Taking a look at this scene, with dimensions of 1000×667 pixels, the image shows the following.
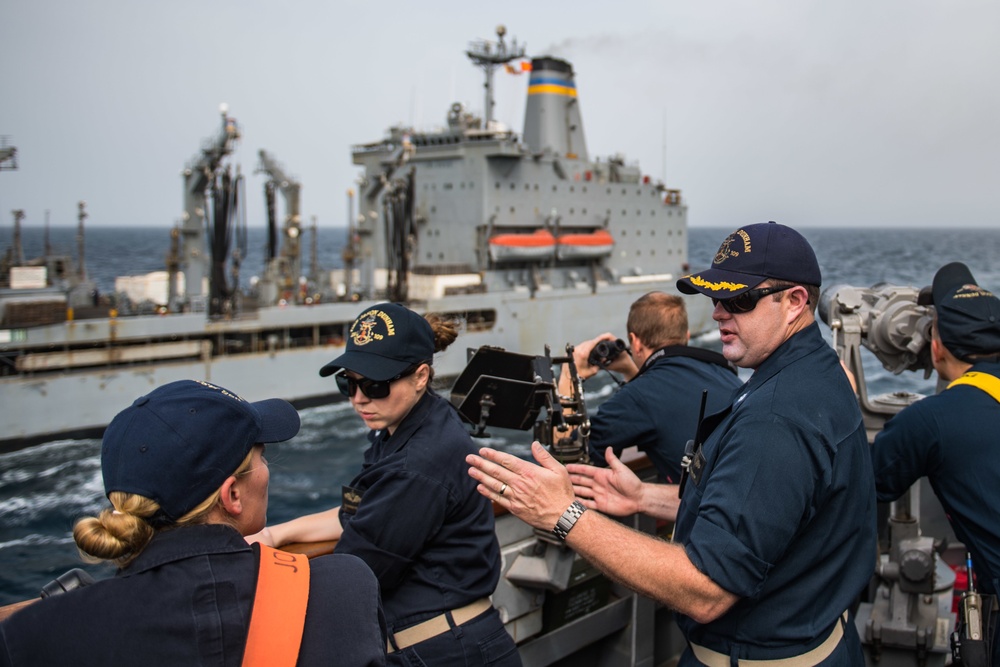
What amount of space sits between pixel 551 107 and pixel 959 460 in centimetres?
2308

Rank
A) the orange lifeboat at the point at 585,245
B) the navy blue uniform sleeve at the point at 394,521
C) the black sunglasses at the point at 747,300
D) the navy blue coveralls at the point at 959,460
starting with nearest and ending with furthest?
the black sunglasses at the point at 747,300, the navy blue uniform sleeve at the point at 394,521, the navy blue coveralls at the point at 959,460, the orange lifeboat at the point at 585,245

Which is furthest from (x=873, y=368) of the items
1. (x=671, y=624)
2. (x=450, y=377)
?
(x=671, y=624)

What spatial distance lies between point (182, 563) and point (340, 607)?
28 centimetres

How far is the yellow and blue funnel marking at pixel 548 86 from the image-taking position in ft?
79.1

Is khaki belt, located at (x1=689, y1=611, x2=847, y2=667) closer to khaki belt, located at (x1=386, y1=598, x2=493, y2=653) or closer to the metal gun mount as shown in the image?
khaki belt, located at (x1=386, y1=598, x2=493, y2=653)

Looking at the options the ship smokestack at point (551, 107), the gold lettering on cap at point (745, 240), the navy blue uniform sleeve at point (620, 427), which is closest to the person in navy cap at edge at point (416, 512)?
the navy blue uniform sleeve at point (620, 427)

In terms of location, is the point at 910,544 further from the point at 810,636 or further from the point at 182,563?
the point at 182,563

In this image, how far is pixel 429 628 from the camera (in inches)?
86.3

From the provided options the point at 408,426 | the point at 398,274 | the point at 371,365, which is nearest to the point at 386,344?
the point at 371,365

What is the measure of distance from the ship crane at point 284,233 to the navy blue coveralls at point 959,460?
1943cm

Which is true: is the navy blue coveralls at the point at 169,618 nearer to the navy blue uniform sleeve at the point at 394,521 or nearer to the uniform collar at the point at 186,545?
the uniform collar at the point at 186,545

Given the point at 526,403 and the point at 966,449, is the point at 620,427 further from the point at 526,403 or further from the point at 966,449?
the point at 966,449

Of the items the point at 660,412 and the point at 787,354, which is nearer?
the point at 787,354

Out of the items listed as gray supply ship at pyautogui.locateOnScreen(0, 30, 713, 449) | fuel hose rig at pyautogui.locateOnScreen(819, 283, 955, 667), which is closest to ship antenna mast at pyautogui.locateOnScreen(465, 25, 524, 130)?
gray supply ship at pyautogui.locateOnScreen(0, 30, 713, 449)
